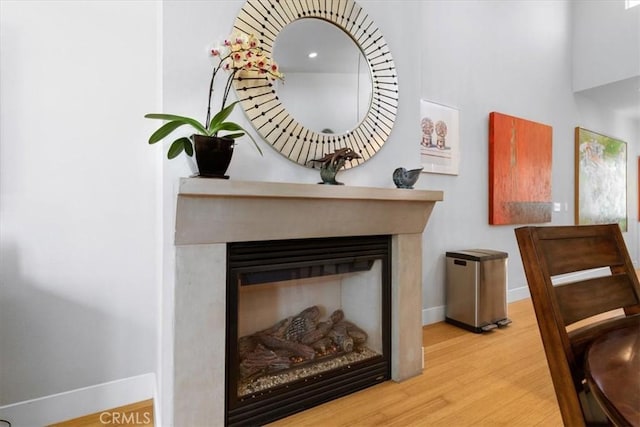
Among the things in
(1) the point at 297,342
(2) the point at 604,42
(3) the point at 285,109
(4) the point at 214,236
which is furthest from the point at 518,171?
(4) the point at 214,236

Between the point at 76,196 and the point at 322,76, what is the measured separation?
140cm

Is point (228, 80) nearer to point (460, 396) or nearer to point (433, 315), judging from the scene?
point (460, 396)

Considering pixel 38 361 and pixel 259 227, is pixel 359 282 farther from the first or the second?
pixel 38 361

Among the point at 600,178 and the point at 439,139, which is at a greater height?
the point at 439,139

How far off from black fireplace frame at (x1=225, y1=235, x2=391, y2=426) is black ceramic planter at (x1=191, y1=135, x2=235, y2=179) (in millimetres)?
330

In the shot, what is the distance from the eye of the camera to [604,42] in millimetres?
4012

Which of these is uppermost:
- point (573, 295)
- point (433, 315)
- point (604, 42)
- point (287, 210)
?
point (604, 42)

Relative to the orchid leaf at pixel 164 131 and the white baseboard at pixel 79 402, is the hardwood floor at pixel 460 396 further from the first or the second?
the orchid leaf at pixel 164 131

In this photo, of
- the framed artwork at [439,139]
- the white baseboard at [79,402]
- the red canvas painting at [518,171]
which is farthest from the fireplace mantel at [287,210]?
the red canvas painting at [518,171]

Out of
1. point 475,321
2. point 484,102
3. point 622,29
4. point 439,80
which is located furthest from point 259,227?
point 622,29

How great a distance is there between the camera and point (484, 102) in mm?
3354

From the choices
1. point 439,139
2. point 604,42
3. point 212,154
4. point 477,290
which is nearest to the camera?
point 212,154

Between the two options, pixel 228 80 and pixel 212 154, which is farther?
pixel 228 80

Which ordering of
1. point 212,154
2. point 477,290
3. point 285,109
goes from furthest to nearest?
1. point 477,290
2. point 285,109
3. point 212,154
